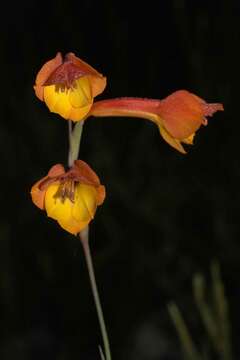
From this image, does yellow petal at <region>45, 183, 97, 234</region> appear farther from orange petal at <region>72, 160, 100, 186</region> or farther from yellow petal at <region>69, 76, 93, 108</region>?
yellow petal at <region>69, 76, 93, 108</region>

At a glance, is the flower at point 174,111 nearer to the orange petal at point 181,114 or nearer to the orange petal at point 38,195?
the orange petal at point 181,114

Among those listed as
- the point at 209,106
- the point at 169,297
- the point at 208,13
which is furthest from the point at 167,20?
the point at 209,106

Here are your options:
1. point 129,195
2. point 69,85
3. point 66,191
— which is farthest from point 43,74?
point 129,195

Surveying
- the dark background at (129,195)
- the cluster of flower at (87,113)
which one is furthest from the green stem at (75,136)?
the dark background at (129,195)

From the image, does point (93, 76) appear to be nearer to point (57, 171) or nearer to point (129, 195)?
point (57, 171)

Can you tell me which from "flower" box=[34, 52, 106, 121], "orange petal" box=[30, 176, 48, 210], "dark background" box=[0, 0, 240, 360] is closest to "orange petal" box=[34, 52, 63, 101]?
"flower" box=[34, 52, 106, 121]

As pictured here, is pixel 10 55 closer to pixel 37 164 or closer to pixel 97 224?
pixel 37 164

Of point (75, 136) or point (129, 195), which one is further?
point (129, 195)

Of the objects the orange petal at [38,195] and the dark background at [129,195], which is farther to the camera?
the dark background at [129,195]
